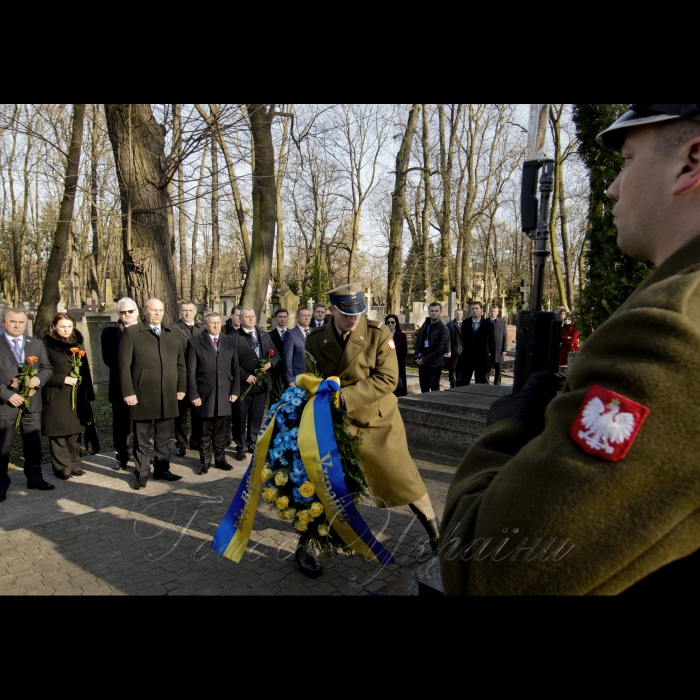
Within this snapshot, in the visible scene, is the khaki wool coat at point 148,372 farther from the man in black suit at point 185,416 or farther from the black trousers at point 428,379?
Result: the black trousers at point 428,379

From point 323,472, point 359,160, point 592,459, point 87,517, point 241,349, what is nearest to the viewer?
point 592,459

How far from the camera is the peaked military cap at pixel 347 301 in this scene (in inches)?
172

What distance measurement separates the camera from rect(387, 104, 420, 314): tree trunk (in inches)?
818

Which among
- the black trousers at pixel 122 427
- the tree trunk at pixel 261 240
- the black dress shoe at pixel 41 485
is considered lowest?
the black dress shoe at pixel 41 485

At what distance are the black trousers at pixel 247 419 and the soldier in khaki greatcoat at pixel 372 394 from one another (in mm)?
3857

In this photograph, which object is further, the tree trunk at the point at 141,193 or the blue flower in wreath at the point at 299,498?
the tree trunk at the point at 141,193

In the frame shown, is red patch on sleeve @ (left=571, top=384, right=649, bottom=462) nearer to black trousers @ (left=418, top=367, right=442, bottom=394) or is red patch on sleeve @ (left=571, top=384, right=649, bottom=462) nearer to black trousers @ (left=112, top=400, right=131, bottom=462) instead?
black trousers @ (left=112, top=400, right=131, bottom=462)

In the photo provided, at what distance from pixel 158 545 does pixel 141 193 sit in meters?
6.66

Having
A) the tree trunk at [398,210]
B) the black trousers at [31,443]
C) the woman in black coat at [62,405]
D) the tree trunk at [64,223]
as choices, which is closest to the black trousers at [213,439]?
the woman in black coat at [62,405]

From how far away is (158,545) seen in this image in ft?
15.3
